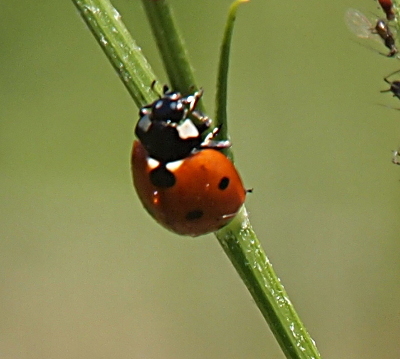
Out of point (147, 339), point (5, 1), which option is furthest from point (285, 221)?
point (5, 1)

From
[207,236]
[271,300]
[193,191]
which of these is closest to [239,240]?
[271,300]

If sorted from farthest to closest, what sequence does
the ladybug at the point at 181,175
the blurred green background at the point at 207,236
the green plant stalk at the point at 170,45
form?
the blurred green background at the point at 207,236, the ladybug at the point at 181,175, the green plant stalk at the point at 170,45

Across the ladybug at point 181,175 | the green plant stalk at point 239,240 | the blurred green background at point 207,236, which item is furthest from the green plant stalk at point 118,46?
the blurred green background at point 207,236

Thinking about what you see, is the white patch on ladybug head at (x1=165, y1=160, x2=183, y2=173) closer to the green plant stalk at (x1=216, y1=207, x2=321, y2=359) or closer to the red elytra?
the red elytra

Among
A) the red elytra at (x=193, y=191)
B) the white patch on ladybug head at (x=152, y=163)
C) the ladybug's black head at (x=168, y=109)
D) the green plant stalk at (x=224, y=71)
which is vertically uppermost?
the green plant stalk at (x=224, y=71)

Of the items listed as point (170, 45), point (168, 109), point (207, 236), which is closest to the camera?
point (170, 45)

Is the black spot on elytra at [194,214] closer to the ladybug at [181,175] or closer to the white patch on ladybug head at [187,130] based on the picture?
the ladybug at [181,175]

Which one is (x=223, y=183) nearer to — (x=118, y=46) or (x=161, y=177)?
(x=161, y=177)
